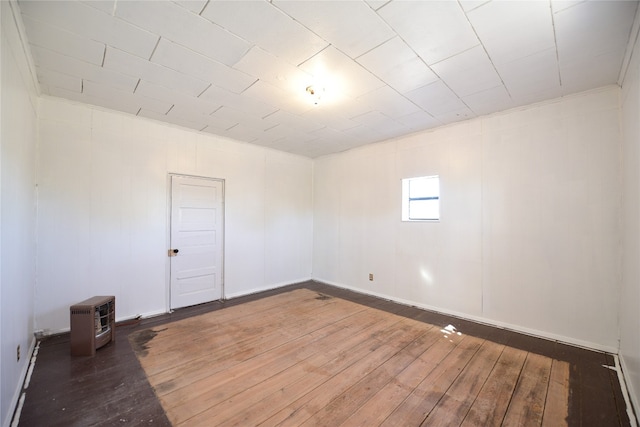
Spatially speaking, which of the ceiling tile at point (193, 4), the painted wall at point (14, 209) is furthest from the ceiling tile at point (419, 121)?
the painted wall at point (14, 209)

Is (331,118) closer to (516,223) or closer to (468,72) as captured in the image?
(468,72)

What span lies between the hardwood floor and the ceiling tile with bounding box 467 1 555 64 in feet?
9.67

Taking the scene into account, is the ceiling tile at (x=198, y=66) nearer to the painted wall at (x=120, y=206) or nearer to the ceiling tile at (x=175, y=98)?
the ceiling tile at (x=175, y=98)

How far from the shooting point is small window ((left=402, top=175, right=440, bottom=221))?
424 centimetres

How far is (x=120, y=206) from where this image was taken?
3.66 metres

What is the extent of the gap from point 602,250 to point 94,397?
5163 millimetres

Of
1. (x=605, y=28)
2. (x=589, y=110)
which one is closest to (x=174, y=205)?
(x=605, y=28)

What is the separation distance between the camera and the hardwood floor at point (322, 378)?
1.92m

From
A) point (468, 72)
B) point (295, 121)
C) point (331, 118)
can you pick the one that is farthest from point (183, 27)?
point (468, 72)

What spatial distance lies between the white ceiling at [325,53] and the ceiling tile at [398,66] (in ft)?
0.04

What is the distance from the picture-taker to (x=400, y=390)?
220 centimetres

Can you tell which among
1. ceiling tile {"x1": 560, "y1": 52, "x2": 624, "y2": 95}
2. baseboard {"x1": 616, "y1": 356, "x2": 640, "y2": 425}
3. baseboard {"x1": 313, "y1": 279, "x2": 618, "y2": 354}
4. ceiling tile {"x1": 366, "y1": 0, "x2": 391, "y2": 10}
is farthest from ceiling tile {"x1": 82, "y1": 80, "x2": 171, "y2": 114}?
baseboard {"x1": 616, "y1": 356, "x2": 640, "y2": 425}

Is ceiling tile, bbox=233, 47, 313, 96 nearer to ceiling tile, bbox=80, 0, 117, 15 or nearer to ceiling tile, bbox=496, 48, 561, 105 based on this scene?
ceiling tile, bbox=80, 0, 117, 15

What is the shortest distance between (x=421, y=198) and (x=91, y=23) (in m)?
4.46
